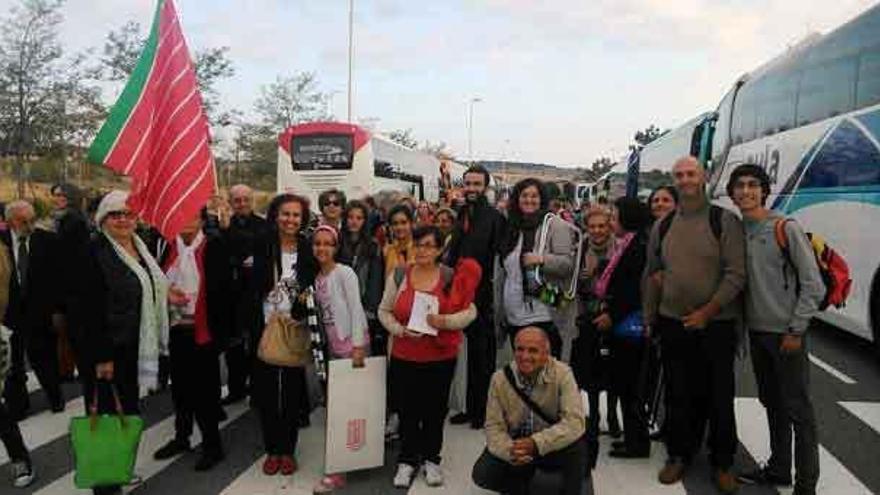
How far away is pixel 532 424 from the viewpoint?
13.1 ft

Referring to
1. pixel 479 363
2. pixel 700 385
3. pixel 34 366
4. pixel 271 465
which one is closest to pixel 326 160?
pixel 34 366

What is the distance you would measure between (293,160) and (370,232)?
45.8 feet

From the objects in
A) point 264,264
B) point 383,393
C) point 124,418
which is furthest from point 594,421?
point 124,418

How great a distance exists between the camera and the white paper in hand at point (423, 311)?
430 centimetres

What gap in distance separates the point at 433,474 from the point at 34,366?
12.2ft

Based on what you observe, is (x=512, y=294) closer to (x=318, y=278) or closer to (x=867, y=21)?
(x=318, y=278)

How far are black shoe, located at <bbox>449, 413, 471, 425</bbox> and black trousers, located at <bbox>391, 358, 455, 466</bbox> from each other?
43.5 inches

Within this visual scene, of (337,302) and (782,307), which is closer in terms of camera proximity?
(782,307)

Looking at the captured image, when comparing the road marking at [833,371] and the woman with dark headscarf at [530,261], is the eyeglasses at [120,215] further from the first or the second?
the road marking at [833,371]

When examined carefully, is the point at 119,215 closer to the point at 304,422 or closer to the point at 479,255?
the point at 304,422

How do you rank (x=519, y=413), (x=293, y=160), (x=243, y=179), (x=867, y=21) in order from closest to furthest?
(x=519, y=413)
(x=867, y=21)
(x=293, y=160)
(x=243, y=179)

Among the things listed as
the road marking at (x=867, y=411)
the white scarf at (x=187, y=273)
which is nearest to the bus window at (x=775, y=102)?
the road marking at (x=867, y=411)

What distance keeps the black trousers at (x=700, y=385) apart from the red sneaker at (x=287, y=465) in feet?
7.95

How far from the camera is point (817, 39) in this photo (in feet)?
32.4
